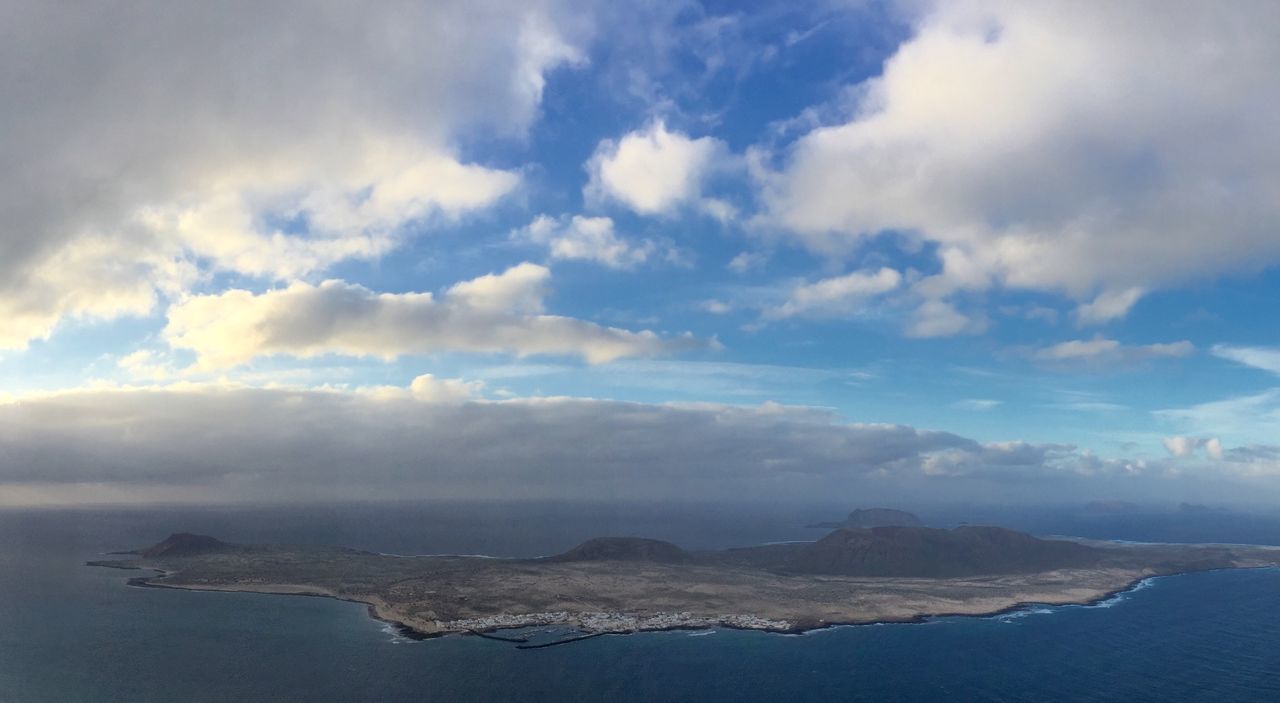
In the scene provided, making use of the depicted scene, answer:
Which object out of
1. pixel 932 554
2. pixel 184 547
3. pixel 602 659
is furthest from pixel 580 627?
pixel 184 547

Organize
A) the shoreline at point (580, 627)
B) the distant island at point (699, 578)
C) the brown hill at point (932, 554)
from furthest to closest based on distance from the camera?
1. the brown hill at point (932, 554)
2. the distant island at point (699, 578)
3. the shoreline at point (580, 627)

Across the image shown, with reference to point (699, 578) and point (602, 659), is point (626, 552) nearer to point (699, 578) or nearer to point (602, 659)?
point (699, 578)

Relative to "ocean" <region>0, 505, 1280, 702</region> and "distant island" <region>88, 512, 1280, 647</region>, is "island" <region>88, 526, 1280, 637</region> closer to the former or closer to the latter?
"distant island" <region>88, 512, 1280, 647</region>

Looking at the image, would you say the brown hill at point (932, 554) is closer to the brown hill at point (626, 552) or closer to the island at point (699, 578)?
the island at point (699, 578)

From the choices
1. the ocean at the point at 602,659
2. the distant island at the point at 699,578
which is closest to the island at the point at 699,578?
the distant island at the point at 699,578

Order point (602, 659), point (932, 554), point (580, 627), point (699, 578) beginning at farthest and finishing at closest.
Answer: point (932, 554)
point (699, 578)
point (580, 627)
point (602, 659)

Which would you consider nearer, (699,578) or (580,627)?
(580,627)

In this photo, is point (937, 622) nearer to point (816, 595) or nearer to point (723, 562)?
point (816, 595)
